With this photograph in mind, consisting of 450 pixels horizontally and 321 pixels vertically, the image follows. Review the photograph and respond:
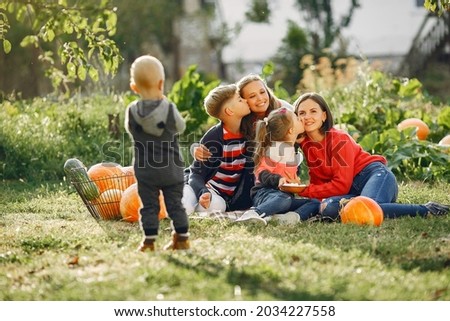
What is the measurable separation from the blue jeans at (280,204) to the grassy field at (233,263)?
243mm

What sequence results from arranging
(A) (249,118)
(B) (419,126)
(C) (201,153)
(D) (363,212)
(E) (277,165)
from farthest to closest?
(B) (419,126) → (A) (249,118) → (C) (201,153) → (E) (277,165) → (D) (363,212)

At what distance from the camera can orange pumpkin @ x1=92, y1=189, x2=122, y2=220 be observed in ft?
19.4

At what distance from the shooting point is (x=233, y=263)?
14.1ft

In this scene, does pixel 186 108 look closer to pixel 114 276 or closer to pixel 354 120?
pixel 354 120

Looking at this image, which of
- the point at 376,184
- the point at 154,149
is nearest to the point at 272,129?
the point at 376,184

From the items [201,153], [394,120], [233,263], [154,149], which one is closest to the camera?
[233,263]

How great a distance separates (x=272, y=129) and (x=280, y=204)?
54cm

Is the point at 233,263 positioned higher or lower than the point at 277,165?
lower

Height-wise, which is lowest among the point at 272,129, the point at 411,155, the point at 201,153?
the point at 411,155

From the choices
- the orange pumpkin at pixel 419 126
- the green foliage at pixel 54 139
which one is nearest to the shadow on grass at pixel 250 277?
the green foliage at pixel 54 139

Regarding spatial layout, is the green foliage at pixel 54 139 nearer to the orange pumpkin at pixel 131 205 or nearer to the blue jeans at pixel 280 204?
the orange pumpkin at pixel 131 205

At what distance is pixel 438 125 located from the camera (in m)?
9.00

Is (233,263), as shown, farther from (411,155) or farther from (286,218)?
(411,155)

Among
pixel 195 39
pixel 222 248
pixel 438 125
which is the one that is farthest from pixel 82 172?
pixel 195 39
